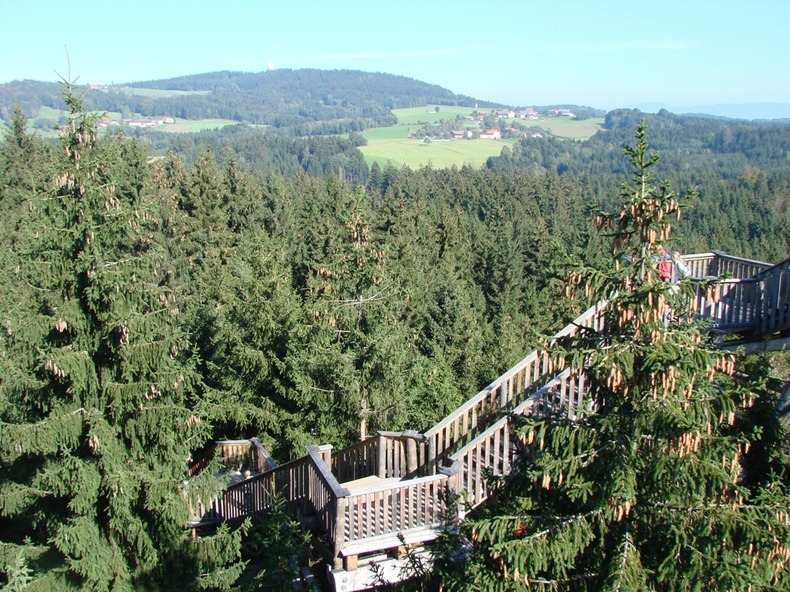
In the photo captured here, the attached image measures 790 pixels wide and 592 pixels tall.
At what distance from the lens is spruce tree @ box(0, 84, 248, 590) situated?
8.77 meters

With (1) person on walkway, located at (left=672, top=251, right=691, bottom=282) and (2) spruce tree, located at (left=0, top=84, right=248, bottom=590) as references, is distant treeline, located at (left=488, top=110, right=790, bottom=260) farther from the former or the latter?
(2) spruce tree, located at (left=0, top=84, right=248, bottom=590)

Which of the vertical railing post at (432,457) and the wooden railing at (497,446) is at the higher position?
the wooden railing at (497,446)

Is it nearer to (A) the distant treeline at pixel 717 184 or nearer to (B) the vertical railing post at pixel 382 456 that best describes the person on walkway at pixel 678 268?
(B) the vertical railing post at pixel 382 456

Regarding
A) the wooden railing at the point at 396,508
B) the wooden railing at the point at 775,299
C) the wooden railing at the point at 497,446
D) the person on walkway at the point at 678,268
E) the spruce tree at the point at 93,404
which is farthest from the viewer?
the wooden railing at the point at 775,299

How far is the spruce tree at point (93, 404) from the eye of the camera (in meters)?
8.77

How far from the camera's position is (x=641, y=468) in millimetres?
5465

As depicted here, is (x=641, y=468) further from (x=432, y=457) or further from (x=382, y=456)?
(x=382, y=456)

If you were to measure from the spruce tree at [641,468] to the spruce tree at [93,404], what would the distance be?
17.0ft

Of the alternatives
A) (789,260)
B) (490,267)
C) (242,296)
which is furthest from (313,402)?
(490,267)

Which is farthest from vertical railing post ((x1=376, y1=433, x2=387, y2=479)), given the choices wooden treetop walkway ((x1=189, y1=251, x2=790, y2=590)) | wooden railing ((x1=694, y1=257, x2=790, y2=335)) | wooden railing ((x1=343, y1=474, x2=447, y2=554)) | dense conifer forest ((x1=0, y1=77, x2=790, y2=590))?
wooden railing ((x1=694, y1=257, x2=790, y2=335))

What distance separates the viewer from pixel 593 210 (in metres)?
5.62

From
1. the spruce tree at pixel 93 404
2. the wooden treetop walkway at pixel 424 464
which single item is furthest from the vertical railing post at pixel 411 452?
the spruce tree at pixel 93 404

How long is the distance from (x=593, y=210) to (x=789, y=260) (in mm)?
6308

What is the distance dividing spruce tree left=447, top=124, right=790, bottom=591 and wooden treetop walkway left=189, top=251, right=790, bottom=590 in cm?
131
